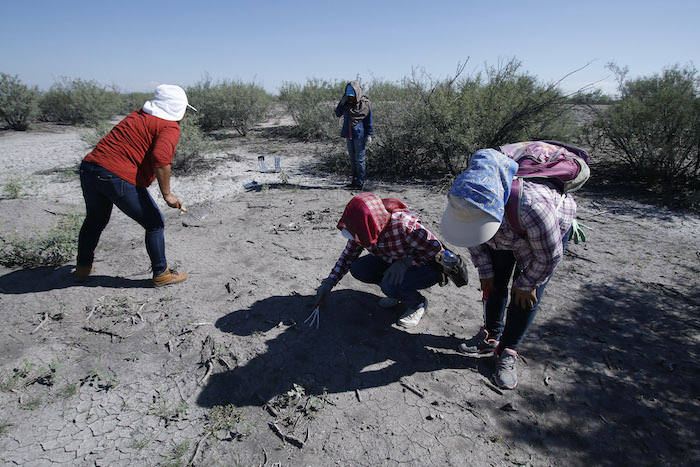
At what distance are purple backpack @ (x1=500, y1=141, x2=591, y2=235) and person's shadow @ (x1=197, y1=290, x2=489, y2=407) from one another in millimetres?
1155

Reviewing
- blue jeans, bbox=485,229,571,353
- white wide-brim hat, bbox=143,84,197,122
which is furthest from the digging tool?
white wide-brim hat, bbox=143,84,197,122

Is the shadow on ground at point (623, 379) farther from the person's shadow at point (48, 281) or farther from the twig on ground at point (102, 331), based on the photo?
the person's shadow at point (48, 281)

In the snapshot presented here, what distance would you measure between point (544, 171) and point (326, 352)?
66.6 inches

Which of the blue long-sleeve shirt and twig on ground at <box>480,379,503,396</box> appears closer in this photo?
twig on ground at <box>480,379,503,396</box>

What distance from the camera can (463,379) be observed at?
94.4 inches

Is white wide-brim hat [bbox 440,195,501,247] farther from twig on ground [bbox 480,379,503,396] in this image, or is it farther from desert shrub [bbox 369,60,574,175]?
desert shrub [bbox 369,60,574,175]

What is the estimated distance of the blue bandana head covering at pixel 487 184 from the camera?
61.7 inches

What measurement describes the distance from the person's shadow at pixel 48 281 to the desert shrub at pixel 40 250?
0.09m

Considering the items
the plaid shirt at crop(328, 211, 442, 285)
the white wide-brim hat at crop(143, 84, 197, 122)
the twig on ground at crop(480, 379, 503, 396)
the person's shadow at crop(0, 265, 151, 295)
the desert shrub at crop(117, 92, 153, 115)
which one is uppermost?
the desert shrub at crop(117, 92, 153, 115)

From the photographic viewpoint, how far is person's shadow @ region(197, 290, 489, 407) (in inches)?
90.6

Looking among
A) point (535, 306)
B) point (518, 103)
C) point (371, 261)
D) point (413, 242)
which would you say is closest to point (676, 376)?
point (535, 306)

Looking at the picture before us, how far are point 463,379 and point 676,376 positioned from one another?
1334 mm

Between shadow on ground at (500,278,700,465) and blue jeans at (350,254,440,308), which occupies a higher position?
blue jeans at (350,254,440,308)

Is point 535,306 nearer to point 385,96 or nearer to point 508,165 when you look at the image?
point 508,165
